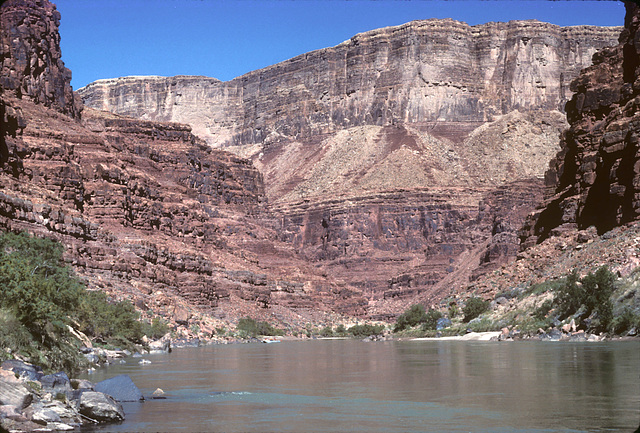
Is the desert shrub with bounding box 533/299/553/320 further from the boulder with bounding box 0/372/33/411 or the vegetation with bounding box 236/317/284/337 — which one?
the boulder with bounding box 0/372/33/411

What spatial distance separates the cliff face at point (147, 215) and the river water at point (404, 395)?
3053 centimetres

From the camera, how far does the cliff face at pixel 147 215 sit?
7669cm

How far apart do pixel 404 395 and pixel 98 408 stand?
32.1 ft

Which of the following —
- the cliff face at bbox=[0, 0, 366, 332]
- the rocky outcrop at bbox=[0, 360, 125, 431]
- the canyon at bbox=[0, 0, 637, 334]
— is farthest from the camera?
the canyon at bbox=[0, 0, 637, 334]

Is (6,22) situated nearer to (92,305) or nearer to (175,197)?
(175,197)

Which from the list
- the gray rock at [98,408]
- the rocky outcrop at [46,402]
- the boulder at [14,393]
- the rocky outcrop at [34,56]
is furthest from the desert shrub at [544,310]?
the rocky outcrop at [34,56]

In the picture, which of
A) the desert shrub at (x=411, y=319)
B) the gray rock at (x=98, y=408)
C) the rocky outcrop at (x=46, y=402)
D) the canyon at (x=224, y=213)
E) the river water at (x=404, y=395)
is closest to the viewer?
the rocky outcrop at (x=46, y=402)

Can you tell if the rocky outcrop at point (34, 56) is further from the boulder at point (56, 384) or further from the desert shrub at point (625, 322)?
the boulder at point (56, 384)

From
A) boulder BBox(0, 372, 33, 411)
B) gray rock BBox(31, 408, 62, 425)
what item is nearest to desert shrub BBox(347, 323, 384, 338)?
gray rock BBox(31, 408, 62, 425)

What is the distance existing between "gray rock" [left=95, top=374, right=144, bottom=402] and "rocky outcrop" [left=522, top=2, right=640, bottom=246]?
50696 millimetres

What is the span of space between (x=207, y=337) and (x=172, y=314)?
370 cm

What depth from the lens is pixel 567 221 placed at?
81.7 m

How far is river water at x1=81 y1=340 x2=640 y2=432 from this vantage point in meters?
22.1

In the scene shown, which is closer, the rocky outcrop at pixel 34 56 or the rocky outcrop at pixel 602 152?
the rocky outcrop at pixel 602 152
